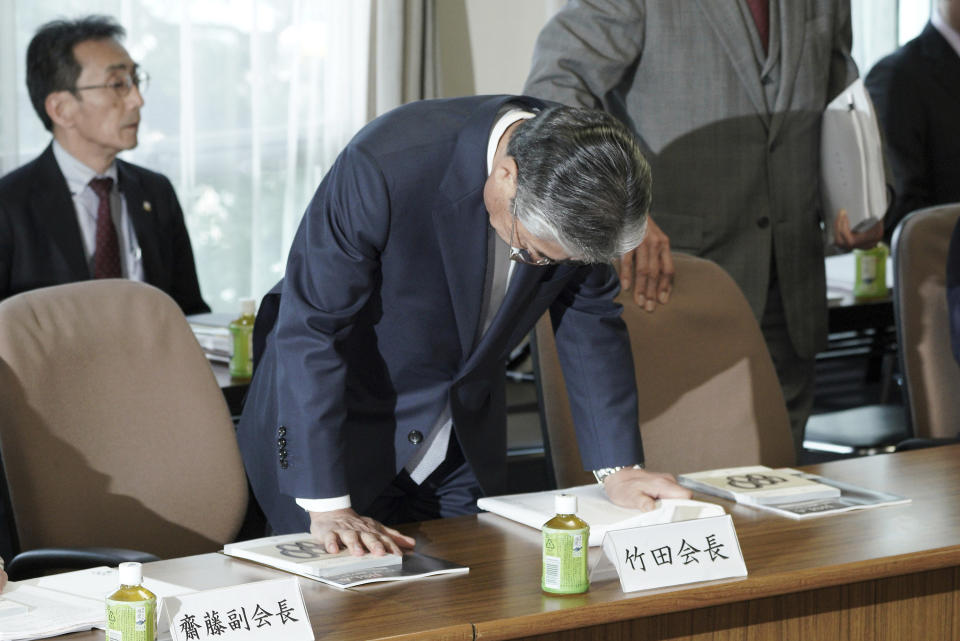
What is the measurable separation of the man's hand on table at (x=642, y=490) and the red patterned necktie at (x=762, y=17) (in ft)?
3.91

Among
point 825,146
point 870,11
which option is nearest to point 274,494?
point 825,146

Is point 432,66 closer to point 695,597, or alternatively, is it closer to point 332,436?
point 332,436

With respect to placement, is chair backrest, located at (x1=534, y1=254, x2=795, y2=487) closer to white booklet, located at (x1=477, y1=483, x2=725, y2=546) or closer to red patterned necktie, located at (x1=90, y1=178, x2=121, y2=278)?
white booklet, located at (x1=477, y1=483, x2=725, y2=546)

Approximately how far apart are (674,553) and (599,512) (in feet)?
0.92

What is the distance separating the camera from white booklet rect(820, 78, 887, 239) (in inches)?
101

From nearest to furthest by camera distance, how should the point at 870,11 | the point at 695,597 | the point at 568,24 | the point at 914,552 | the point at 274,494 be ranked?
the point at 695,597 < the point at 914,552 < the point at 274,494 < the point at 568,24 < the point at 870,11

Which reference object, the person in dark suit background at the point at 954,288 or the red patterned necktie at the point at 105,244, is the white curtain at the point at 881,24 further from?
the red patterned necktie at the point at 105,244

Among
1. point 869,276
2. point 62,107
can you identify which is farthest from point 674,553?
point 62,107

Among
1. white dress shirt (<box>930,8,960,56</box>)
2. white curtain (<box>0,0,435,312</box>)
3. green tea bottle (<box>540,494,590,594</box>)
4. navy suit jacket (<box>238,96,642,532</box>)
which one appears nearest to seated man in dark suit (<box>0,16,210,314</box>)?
white curtain (<box>0,0,435,312</box>)

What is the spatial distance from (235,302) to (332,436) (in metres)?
3.42

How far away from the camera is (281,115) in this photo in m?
4.92

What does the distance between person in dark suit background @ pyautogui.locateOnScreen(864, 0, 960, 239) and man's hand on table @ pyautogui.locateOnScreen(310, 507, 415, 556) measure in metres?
2.44

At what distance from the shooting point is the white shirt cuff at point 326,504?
5.32 ft

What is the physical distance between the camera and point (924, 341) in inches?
99.0
